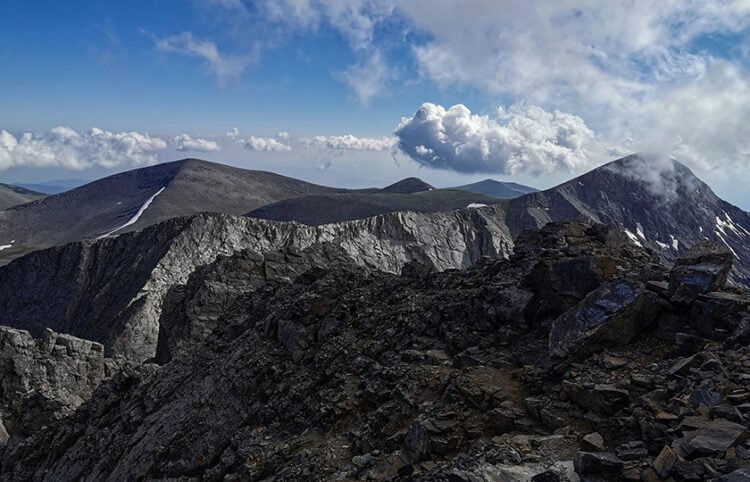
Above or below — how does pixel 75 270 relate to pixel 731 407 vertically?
below

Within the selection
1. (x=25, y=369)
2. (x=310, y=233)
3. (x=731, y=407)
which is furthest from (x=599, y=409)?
(x=310, y=233)

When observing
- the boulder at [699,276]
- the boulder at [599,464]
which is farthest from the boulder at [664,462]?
the boulder at [699,276]

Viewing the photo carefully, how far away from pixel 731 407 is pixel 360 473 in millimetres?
9244

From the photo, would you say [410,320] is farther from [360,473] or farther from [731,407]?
[731,407]

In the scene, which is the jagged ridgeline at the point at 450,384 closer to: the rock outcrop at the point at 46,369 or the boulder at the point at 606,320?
the boulder at the point at 606,320

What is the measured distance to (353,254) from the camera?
97812 mm

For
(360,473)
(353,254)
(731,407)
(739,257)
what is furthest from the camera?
(739,257)

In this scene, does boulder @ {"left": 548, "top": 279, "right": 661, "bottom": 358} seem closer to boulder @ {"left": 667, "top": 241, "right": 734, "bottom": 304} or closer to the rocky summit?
the rocky summit

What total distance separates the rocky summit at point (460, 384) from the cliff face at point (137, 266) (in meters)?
40.0

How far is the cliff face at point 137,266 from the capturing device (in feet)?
232

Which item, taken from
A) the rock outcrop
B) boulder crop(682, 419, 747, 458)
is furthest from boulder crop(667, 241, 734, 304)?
the rock outcrop

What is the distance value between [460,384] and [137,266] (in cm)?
7746

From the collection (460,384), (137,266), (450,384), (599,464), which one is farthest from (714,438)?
(137,266)

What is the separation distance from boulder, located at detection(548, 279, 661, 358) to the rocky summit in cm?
5
